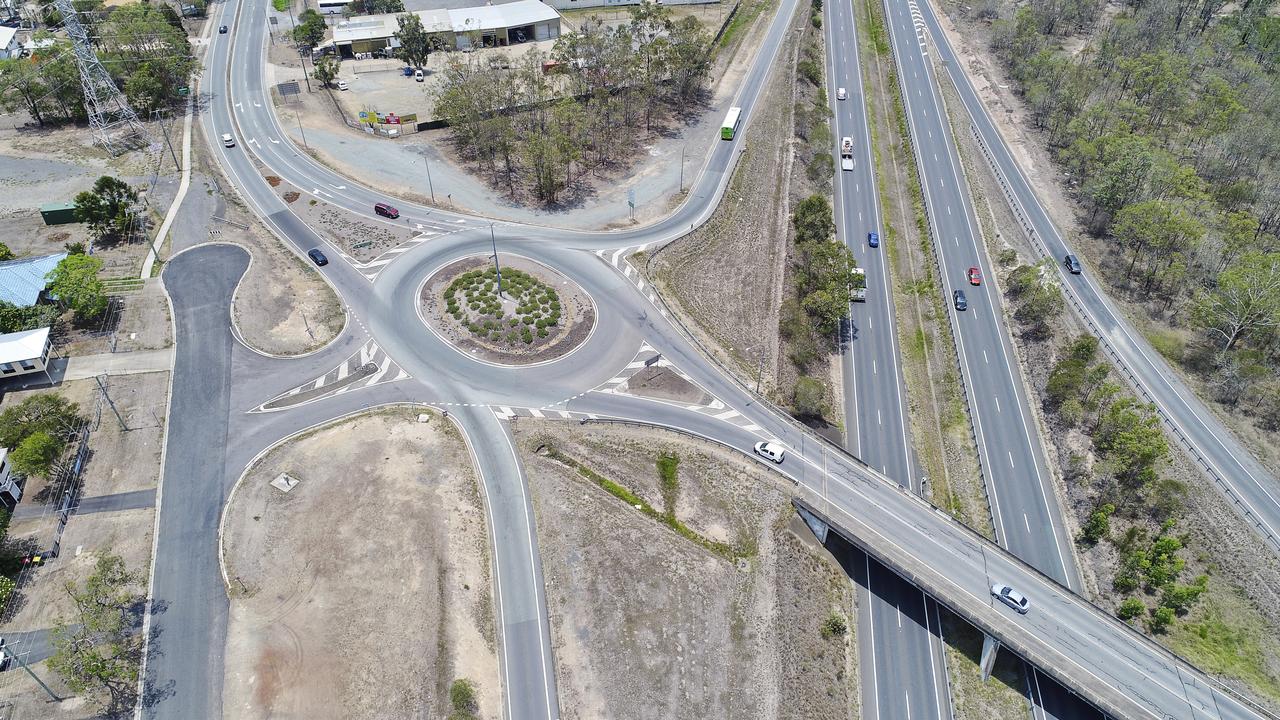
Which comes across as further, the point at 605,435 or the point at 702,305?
the point at 702,305

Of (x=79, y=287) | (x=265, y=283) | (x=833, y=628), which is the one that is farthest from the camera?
(x=265, y=283)

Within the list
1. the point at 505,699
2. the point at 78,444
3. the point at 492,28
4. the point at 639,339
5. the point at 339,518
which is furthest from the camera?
the point at 492,28

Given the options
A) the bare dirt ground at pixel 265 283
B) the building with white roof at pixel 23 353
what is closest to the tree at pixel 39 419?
the building with white roof at pixel 23 353

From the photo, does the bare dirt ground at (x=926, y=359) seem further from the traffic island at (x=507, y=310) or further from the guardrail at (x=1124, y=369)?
the traffic island at (x=507, y=310)

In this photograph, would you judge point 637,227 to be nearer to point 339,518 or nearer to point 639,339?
point 639,339

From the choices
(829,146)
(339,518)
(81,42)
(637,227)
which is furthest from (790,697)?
(81,42)

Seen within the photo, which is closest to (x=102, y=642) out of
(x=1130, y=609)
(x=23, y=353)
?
(x=23, y=353)

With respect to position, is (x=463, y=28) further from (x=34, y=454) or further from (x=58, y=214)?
(x=34, y=454)
